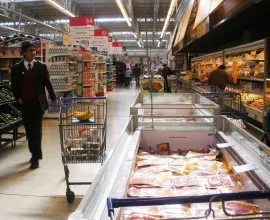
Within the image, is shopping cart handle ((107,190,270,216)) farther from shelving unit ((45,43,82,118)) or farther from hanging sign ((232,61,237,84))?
hanging sign ((232,61,237,84))

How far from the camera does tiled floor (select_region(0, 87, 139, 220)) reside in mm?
3465

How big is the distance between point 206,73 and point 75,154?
11.3 meters

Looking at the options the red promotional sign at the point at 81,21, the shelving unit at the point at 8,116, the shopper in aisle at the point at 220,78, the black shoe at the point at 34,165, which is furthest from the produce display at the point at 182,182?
the red promotional sign at the point at 81,21

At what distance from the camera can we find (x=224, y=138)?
9.98 ft

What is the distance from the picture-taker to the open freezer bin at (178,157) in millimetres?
1564

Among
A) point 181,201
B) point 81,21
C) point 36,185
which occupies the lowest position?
point 36,185

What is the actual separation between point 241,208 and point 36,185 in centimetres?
306

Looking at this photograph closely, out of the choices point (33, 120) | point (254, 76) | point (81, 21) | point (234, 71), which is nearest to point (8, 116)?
point (33, 120)

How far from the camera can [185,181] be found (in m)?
2.36

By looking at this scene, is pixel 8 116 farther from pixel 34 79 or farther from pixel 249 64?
pixel 249 64

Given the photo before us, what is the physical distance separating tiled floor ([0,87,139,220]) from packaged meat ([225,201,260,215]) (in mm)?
1348

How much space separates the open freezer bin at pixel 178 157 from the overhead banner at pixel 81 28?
9.18 m

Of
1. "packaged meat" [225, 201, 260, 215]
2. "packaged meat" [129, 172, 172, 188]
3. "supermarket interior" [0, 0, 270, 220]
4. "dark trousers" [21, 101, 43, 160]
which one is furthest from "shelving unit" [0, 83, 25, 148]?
"packaged meat" [225, 201, 260, 215]

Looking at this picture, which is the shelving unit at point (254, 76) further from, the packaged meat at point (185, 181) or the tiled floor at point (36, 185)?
the packaged meat at point (185, 181)
